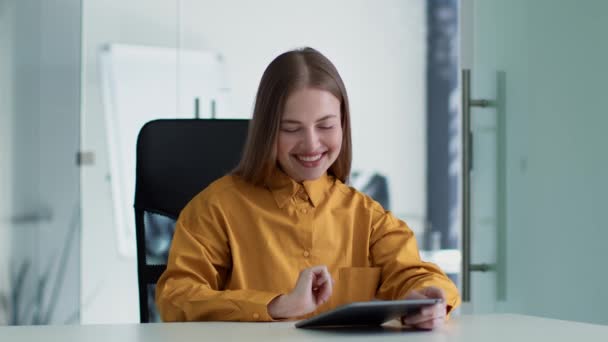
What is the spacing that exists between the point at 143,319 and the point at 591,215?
39.0 inches

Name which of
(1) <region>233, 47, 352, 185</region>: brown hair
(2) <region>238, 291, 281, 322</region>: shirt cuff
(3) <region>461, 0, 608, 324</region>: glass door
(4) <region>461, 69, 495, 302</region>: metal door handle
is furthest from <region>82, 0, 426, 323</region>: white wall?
(2) <region>238, 291, 281, 322</region>: shirt cuff

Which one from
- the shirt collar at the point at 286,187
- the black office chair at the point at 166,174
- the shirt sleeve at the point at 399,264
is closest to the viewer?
the shirt sleeve at the point at 399,264

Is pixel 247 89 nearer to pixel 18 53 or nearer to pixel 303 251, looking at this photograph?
pixel 18 53

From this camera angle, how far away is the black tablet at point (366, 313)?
0.91m

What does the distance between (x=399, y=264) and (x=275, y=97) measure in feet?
1.05

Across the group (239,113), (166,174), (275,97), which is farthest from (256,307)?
(239,113)

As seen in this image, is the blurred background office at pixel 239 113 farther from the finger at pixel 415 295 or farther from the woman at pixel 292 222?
the finger at pixel 415 295

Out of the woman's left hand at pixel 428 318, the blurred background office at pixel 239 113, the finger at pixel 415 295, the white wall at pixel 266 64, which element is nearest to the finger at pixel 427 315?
the woman's left hand at pixel 428 318

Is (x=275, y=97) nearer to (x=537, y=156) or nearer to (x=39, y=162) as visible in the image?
(x=537, y=156)

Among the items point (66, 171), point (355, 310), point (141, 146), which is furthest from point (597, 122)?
point (66, 171)

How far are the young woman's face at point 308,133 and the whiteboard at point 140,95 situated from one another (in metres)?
1.76

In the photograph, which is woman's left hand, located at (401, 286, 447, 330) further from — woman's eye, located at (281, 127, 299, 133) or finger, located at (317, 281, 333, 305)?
woman's eye, located at (281, 127, 299, 133)

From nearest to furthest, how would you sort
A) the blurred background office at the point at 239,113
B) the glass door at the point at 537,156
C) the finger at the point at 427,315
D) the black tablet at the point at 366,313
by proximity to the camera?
the black tablet at the point at 366,313 < the finger at the point at 427,315 < the glass door at the point at 537,156 < the blurred background office at the point at 239,113

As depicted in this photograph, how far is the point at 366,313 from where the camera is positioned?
959 mm
